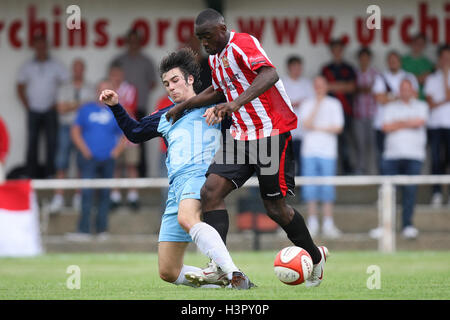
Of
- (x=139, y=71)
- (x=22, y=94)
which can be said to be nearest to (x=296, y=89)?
(x=139, y=71)

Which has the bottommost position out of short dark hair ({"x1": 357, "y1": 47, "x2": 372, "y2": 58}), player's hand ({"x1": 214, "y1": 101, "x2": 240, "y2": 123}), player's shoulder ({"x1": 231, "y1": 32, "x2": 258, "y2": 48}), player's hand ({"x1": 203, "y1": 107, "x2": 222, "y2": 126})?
player's hand ({"x1": 203, "y1": 107, "x2": 222, "y2": 126})

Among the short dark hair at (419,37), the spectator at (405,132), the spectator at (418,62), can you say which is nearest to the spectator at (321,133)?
the spectator at (405,132)

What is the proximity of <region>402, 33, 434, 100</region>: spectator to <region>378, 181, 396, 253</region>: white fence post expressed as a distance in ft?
9.27

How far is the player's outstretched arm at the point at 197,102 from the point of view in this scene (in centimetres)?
734

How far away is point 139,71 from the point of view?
51.9 ft

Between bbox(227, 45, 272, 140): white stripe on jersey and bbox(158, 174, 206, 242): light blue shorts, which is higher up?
bbox(227, 45, 272, 140): white stripe on jersey

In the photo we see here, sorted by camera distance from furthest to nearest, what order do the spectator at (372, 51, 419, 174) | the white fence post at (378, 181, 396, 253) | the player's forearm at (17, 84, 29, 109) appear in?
the player's forearm at (17, 84, 29, 109) → the spectator at (372, 51, 419, 174) → the white fence post at (378, 181, 396, 253)

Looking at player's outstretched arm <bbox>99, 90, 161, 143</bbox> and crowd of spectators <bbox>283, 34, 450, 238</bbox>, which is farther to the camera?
crowd of spectators <bbox>283, 34, 450, 238</bbox>

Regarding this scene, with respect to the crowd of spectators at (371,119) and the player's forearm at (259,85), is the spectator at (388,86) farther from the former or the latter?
the player's forearm at (259,85)

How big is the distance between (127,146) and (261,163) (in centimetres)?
813

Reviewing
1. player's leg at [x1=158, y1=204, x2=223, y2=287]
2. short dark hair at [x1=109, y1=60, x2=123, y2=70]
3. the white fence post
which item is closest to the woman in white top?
the white fence post

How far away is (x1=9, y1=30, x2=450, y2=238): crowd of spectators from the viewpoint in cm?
1406

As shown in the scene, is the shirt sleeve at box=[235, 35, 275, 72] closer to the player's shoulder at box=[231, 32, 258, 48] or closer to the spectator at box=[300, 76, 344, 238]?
the player's shoulder at box=[231, 32, 258, 48]

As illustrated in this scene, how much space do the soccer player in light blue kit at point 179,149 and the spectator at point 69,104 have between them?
7177 millimetres
